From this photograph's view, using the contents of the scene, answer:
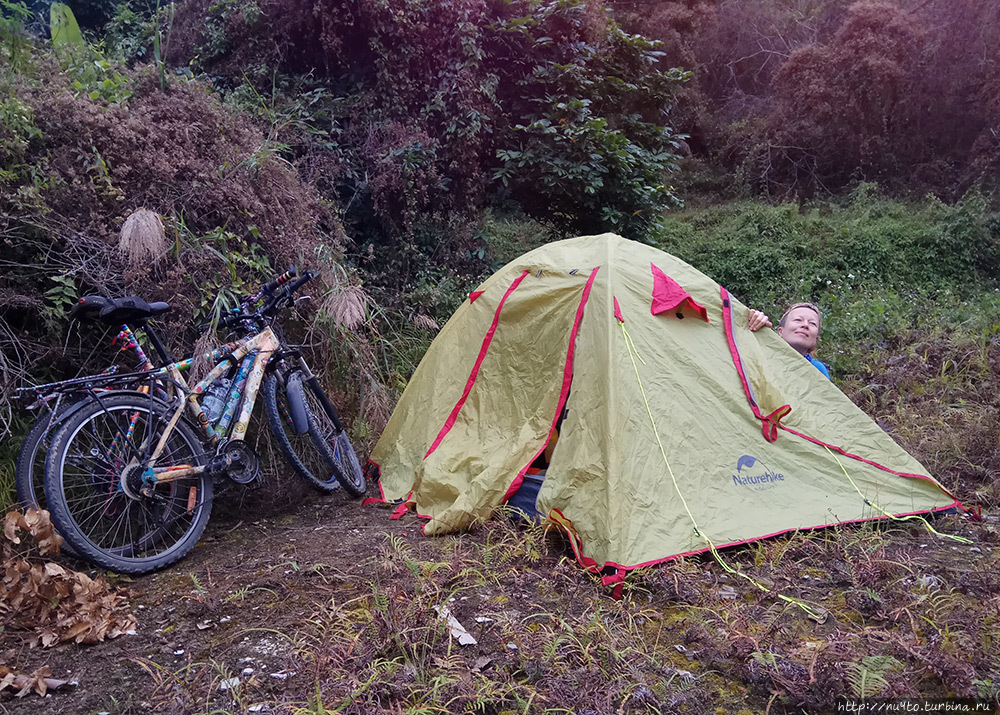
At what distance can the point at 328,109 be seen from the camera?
19.6 feet

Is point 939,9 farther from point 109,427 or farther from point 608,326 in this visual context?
point 109,427

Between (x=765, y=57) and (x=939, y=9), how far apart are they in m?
4.15

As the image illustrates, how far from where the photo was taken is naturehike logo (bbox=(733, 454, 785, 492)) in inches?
125

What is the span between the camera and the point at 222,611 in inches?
99.5

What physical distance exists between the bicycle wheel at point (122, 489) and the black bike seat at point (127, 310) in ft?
1.07

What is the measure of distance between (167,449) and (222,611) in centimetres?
79

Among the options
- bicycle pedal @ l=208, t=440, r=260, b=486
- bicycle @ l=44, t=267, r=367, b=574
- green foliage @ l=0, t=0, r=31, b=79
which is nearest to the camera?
bicycle @ l=44, t=267, r=367, b=574

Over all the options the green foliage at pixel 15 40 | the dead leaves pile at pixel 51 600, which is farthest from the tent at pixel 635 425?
the green foliage at pixel 15 40

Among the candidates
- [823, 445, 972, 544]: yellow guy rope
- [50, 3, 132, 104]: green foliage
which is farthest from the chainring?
[823, 445, 972, 544]: yellow guy rope

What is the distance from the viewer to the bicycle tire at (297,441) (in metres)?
3.52

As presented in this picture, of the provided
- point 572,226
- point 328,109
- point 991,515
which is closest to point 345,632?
point 991,515

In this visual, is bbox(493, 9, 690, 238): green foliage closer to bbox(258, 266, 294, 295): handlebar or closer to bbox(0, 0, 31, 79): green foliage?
bbox(258, 266, 294, 295): handlebar

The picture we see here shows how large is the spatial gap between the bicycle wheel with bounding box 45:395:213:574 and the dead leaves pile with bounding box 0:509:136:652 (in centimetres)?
9

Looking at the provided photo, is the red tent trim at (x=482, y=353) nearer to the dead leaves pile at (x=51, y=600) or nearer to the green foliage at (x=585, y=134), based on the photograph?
the dead leaves pile at (x=51, y=600)
